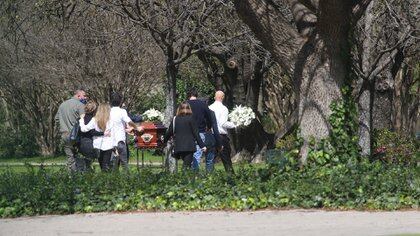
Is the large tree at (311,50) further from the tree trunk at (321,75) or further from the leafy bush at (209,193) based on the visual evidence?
the leafy bush at (209,193)

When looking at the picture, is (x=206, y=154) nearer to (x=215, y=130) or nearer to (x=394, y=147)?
(x=215, y=130)

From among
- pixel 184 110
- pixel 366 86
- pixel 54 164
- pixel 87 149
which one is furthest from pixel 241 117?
pixel 184 110

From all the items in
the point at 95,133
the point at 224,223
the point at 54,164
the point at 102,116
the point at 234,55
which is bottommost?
the point at 224,223

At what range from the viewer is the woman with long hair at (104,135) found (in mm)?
17906

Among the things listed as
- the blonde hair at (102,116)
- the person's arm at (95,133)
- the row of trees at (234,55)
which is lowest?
the person's arm at (95,133)

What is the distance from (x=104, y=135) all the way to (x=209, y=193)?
4612mm

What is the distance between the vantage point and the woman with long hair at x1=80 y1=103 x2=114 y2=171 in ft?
58.7

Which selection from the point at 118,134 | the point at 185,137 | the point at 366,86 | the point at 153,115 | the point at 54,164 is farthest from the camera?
the point at 153,115

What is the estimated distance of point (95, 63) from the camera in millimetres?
34125

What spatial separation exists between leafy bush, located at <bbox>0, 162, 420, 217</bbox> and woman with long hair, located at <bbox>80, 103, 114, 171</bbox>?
3383 mm

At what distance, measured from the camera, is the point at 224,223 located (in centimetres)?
1245

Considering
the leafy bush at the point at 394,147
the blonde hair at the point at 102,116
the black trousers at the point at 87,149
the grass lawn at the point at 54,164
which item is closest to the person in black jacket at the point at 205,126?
the grass lawn at the point at 54,164

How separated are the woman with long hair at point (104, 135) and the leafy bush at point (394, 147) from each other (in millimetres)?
5309

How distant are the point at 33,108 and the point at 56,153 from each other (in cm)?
228
